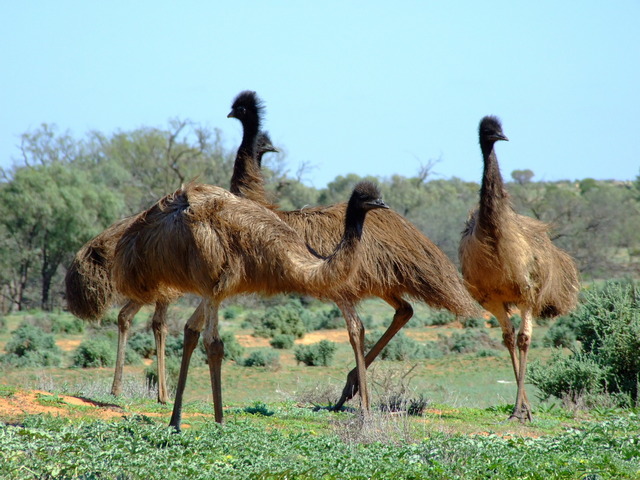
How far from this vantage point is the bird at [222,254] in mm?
6727

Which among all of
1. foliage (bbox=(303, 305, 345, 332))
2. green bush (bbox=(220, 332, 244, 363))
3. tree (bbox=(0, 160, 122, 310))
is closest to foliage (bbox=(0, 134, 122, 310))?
tree (bbox=(0, 160, 122, 310))

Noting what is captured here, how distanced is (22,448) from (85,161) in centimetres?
4749

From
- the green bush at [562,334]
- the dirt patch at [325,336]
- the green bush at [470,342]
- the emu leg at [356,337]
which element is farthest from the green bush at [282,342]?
the emu leg at [356,337]

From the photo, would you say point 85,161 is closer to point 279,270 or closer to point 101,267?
point 101,267

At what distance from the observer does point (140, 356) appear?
17.5 metres

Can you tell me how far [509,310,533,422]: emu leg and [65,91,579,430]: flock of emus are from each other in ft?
0.05

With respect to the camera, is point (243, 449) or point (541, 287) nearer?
point (243, 449)

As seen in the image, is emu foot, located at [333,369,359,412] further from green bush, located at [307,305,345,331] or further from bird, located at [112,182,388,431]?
green bush, located at [307,305,345,331]

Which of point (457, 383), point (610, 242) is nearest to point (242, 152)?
point (457, 383)

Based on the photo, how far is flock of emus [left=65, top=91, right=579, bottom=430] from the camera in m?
6.83

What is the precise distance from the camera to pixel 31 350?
17469 millimetres

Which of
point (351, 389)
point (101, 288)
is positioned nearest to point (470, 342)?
point (351, 389)

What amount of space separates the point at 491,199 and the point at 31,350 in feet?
39.3

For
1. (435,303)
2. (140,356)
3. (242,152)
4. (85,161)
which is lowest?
(140,356)
